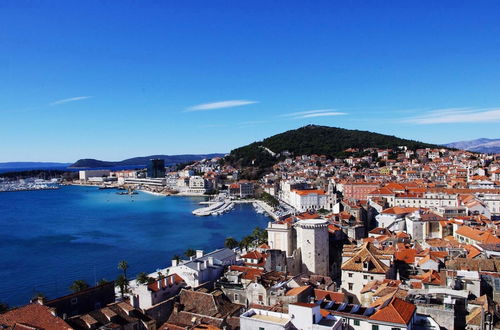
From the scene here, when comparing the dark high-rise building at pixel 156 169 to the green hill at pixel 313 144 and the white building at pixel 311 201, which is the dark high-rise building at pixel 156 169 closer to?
the green hill at pixel 313 144

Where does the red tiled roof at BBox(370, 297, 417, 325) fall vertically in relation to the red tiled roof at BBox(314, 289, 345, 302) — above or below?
above

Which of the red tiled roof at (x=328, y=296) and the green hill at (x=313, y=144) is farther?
the green hill at (x=313, y=144)

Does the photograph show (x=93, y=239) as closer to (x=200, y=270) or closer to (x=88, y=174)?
(x=200, y=270)

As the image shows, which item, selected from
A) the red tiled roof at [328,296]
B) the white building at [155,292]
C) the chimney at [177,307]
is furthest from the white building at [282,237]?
the chimney at [177,307]

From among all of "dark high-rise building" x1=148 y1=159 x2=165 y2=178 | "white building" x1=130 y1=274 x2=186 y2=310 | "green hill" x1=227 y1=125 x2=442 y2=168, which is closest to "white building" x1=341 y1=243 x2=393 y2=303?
"white building" x1=130 y1=274 x2=186 y2=310

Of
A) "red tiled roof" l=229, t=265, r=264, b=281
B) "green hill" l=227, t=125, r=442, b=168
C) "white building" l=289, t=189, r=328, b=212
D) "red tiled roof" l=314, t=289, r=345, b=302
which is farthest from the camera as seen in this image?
"green hill" l=227, t=125, r=442, b=168

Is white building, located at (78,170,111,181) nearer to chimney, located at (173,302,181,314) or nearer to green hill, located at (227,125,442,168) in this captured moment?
green hill, located at (227,125,442,168)

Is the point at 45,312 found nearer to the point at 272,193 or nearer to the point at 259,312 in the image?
the point at 259,312
